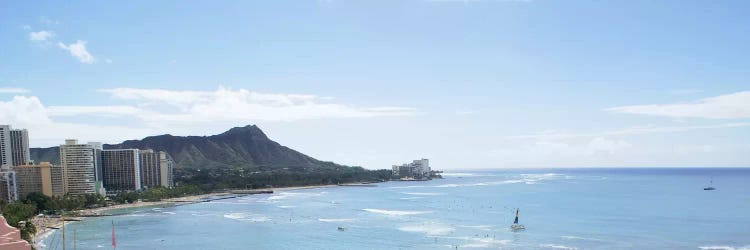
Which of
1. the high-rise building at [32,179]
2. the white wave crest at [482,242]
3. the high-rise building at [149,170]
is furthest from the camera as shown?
the high-rise building at [149,170]

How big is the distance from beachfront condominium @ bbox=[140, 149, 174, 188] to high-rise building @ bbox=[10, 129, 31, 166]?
19944 millimetres

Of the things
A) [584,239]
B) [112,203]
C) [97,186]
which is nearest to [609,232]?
[584,239]

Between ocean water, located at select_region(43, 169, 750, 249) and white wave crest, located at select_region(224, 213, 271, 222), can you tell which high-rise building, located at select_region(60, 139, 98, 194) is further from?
white wave crest, located at select_region(224, 213, 271, 222)

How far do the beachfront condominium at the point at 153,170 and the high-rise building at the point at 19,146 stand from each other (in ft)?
65.4

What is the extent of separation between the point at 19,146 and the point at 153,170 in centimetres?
2377

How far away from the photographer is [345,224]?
5741cm

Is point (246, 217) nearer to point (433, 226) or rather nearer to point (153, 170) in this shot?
point (433, 226)

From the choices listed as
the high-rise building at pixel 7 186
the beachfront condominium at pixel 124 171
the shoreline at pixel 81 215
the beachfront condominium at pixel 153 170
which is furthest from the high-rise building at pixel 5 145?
the shoreline at pixel 81 215

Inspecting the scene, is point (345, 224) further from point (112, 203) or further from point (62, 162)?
point (62, 162)

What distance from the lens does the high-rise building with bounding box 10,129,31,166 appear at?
108250 millimetres

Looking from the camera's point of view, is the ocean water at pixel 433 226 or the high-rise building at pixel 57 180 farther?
the high-rise building at pixel 57 180

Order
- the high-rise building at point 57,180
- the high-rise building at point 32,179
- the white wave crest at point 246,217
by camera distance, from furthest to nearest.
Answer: the high-rise building at point 57,180
the high-rise building at point 32,179
the white wave crest at point 246,217

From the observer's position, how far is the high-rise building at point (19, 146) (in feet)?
355

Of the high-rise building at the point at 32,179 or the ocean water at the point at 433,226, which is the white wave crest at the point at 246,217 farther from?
the high-rise building at the point at 32,179
